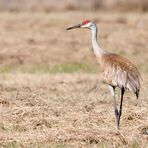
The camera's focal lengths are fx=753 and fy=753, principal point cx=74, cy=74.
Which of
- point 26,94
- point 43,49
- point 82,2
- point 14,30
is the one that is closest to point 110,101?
point 26,94

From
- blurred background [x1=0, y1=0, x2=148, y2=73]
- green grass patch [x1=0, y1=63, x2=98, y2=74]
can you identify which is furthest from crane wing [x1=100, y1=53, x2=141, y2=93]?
blurred background [x1=0, y1=0, x2=148, y2=73]

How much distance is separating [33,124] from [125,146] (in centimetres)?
184

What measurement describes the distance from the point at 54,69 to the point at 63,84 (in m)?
2.56

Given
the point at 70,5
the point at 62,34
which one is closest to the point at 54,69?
the point at 62,34

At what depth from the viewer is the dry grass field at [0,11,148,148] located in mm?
9977

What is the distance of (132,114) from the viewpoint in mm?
11430

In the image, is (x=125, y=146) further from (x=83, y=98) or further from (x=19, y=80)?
(x=19, y=80)

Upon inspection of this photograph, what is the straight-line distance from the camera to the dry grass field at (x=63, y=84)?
9977 millimetres

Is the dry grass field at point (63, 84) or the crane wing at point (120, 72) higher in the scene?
the crane wing at point (120, 72)

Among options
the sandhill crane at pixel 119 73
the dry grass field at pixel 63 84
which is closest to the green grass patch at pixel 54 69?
the dry grass field at pixel 63 84

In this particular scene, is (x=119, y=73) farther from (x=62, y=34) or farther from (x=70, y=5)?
(x=70, y=5)

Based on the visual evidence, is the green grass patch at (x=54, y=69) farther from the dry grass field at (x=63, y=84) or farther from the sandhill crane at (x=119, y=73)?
the sandhill crane at (x=119, y=73)

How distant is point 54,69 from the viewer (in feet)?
58.0

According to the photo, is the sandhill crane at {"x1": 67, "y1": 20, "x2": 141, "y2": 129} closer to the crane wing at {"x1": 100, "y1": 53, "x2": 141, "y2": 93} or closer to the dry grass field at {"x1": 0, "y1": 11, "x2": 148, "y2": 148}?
the crane wing at {"x1": 100, "y1": 53, "x2": 141, "y2": 93}
